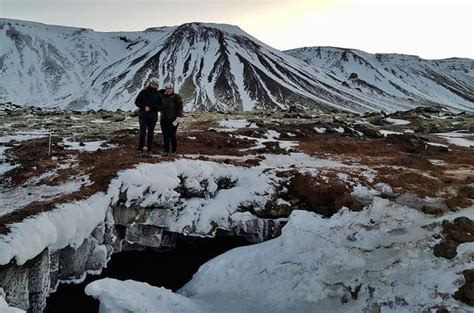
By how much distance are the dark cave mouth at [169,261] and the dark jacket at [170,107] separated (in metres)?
5.09

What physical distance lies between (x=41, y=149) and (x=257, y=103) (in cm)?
12093

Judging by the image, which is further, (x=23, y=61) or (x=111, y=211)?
(x=23, y=61)

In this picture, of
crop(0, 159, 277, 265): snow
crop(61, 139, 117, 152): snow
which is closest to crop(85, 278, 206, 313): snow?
crop(0, 159, 277, 265): snow

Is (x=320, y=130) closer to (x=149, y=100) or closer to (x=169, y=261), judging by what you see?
(x=149, y=100)

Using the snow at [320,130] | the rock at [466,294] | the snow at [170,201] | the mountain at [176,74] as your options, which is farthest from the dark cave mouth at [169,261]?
the mountain at [176,74]

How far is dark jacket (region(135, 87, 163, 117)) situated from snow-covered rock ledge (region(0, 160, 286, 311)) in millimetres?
2717

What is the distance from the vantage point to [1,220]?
12086 millimetres

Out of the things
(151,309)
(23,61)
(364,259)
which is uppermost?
(23,61)

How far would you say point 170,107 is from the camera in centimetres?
2055

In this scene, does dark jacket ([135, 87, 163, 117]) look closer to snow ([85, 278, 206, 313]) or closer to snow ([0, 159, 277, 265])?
snow ([0, 159, 277, 265])

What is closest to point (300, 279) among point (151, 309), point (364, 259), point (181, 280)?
point (364, 259)

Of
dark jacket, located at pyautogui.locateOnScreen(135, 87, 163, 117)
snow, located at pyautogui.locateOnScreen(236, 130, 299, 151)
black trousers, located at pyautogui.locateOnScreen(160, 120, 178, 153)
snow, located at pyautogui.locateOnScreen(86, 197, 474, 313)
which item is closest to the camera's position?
snow, located at pyautogui.locateOnScreen(86, 197, 474, 313)

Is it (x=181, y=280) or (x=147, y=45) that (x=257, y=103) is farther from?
A: (x=181, y=280)

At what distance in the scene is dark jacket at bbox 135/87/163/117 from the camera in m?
20.0
